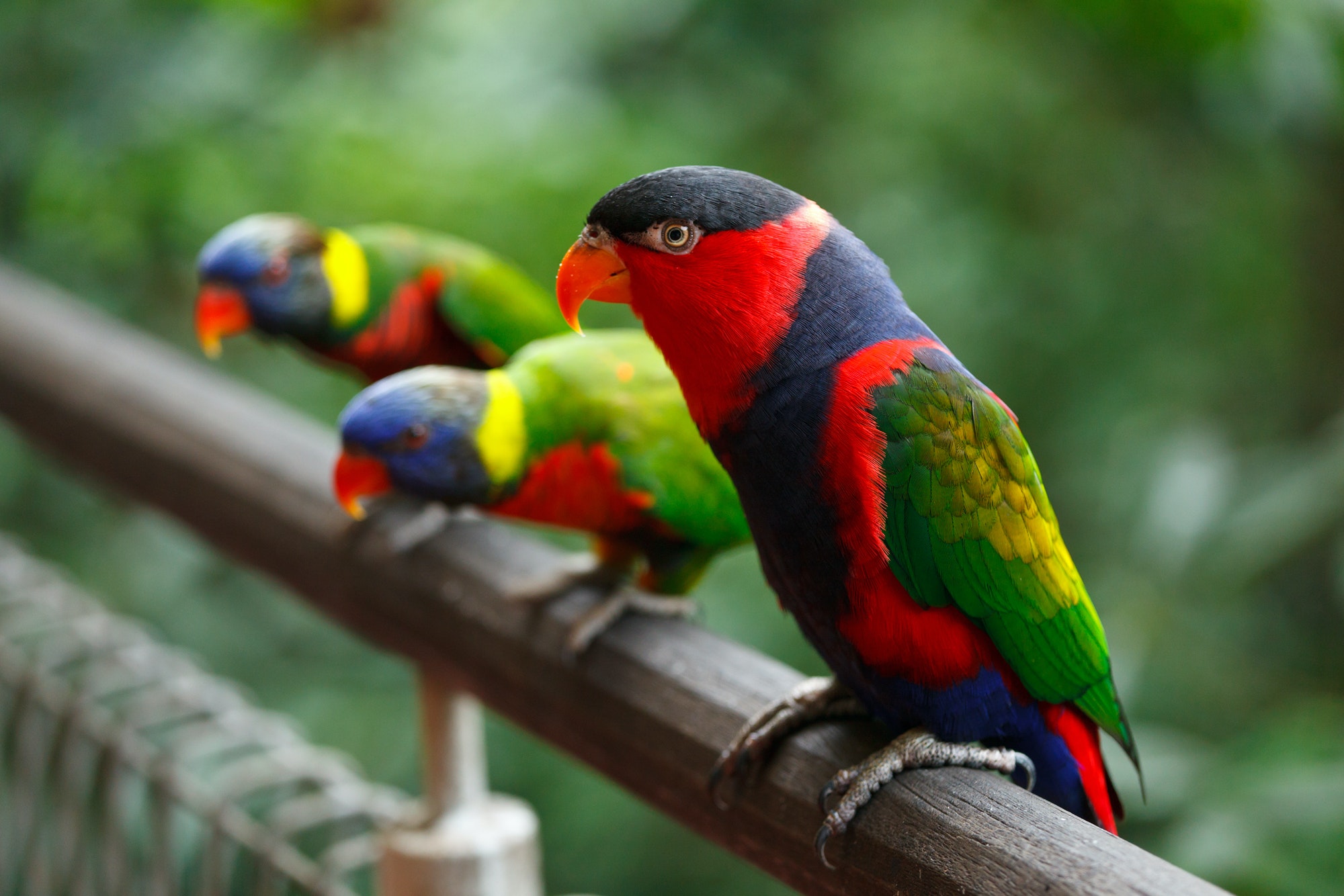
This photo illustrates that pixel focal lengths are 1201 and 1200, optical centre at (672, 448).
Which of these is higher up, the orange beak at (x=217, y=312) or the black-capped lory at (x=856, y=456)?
the black-capped lory at (x=856, y=456)

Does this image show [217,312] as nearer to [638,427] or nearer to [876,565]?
[638,427]

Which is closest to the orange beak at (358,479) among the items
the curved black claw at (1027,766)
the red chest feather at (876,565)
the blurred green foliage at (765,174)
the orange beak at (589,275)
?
the orange beak at (589,275)

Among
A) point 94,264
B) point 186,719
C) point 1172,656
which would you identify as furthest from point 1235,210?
point 94,264

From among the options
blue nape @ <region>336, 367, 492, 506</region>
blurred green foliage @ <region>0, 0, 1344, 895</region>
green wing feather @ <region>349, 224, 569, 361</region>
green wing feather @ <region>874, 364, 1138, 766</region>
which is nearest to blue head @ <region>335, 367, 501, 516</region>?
blue nape @ <region>336, 367, 492, 506</region>

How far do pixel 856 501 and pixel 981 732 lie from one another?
0.21 metres

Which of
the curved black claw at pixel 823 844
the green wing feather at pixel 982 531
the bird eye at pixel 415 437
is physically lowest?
the curved black claw at pixel 823 844

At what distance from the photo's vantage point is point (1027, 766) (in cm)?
85

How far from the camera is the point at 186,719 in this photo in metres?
1.32

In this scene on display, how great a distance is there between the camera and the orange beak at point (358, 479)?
106 centimetres

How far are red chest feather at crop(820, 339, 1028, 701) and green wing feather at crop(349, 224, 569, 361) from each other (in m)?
0.70

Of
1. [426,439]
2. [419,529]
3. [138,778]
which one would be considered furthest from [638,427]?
[138,778]

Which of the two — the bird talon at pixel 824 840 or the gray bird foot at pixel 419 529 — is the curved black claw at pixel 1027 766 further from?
the gray bird foot at pixel 419 529

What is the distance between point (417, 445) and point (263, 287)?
0.43 metres

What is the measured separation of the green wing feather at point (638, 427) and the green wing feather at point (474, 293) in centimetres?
29
